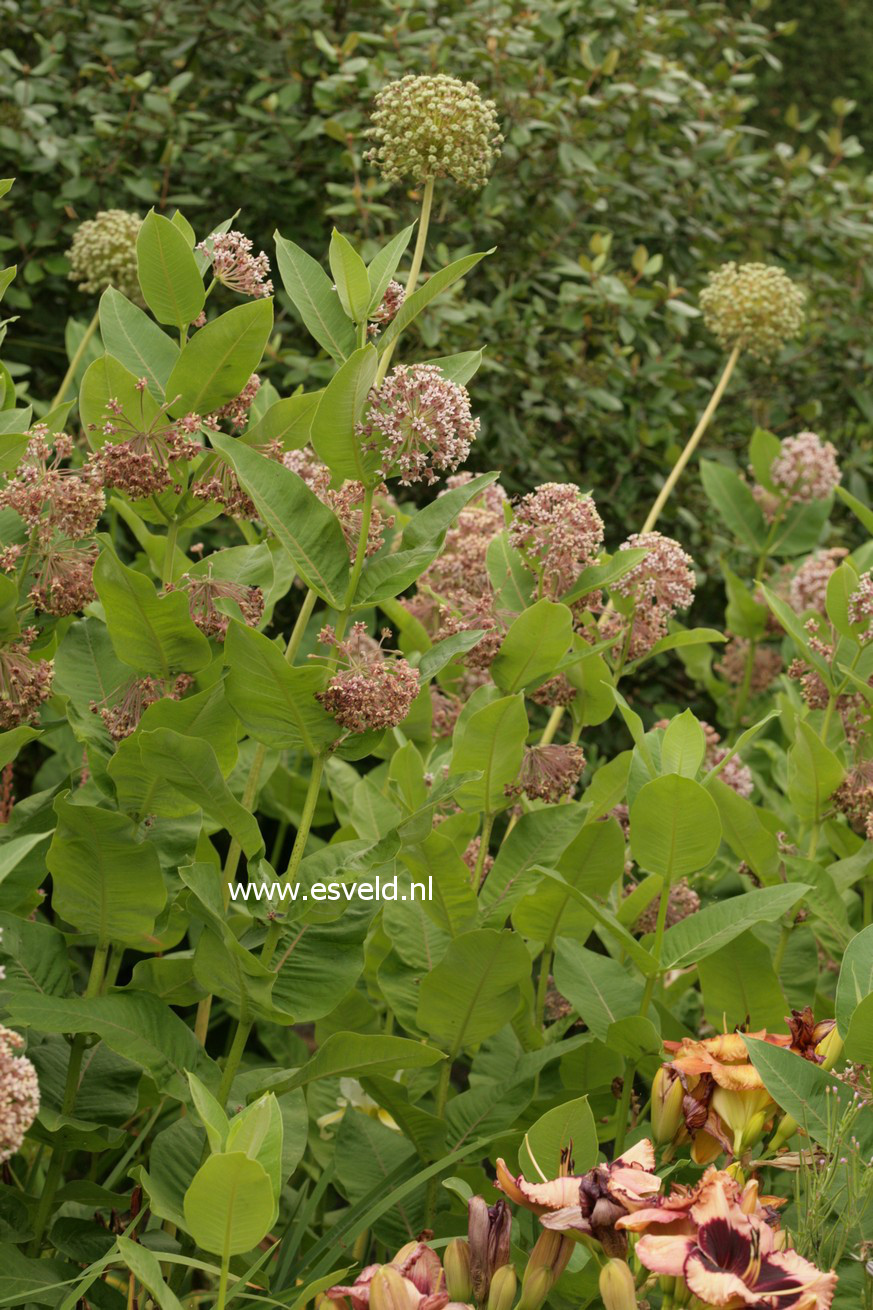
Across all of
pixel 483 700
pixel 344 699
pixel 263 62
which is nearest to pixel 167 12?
pixel 263 62

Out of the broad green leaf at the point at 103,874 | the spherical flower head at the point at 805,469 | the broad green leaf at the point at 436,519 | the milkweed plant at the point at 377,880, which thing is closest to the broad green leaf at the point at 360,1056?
the milkweed plant at the point at 377,880

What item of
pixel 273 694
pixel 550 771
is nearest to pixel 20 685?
pixel 273 694

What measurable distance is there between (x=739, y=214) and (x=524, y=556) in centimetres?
325

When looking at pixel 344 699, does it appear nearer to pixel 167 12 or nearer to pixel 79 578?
pixel 79 578

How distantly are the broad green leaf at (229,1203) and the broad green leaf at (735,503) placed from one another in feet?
7.96

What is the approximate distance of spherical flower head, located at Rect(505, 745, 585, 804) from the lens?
2.08 m

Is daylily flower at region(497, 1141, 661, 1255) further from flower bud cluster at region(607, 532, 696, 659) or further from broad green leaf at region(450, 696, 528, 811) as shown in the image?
flower bud cluster at region(607, 532, 696, 659)

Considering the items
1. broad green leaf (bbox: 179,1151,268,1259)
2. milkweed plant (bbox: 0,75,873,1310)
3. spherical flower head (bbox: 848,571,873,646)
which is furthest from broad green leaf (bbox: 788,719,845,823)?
broad green leaf (bbox: 179,1151,268,1259)

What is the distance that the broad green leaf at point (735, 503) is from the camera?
3.46 m

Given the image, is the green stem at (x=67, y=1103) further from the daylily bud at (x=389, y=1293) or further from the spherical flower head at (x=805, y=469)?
the spherical flower head at (x=805, y=469)

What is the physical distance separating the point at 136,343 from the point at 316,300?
0.26m

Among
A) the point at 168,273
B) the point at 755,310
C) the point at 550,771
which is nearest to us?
the point at 168,273

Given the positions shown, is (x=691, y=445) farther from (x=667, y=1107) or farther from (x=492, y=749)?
(x=667, y=1107)

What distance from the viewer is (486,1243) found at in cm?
134
